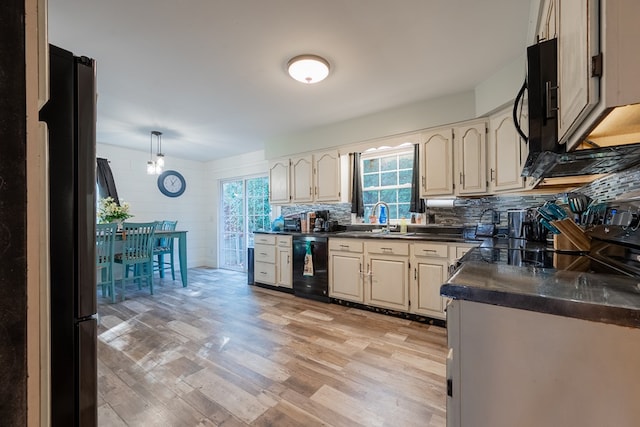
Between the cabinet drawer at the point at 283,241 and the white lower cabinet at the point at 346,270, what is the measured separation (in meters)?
0.70

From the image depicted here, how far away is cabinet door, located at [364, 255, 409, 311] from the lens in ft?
9.25

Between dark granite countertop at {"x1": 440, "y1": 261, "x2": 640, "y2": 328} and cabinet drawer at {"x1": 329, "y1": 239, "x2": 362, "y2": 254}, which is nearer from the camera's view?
dark granite countertop at {"x1": 440, "y1": 261, "x2": 640, "y2": 328}

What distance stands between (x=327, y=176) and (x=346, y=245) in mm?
1075

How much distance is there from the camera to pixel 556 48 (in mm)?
983

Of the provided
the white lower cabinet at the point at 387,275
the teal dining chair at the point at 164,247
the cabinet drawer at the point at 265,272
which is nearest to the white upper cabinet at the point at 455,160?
the white lower cabinet at the point at 387,275

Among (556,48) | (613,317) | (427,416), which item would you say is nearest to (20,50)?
(613,317)

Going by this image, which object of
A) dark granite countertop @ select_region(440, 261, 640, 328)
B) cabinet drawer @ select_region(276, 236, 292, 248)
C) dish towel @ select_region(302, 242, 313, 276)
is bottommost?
dish towel @ select_region(302, 242, 313, 276)

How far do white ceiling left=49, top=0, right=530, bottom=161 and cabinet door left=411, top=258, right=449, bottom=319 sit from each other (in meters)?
1.76

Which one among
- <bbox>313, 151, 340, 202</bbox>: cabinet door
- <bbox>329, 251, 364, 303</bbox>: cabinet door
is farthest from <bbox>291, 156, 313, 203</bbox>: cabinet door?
<bbox>329, 251, 364, 303</bbox>: cabinet door

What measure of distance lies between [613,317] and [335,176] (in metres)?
3.22

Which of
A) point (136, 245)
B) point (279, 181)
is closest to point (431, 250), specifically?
point (279, 181)

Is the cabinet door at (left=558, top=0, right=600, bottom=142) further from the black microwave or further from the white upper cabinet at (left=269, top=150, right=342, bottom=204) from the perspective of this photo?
the white upper cabinet at (left=269, top=150, right=342, bottom=204)

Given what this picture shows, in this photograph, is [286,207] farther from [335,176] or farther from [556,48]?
[556,48]

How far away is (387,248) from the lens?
2928 millimetres
